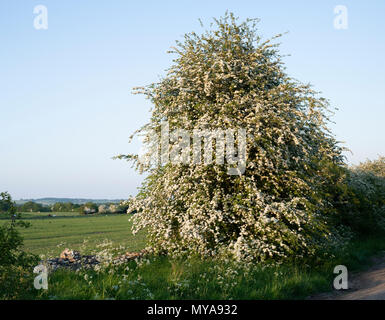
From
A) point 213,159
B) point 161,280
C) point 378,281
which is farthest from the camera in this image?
point 213,159

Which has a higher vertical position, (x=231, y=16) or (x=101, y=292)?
(x=231, y=16)

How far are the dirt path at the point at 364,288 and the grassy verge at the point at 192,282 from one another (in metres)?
0.50

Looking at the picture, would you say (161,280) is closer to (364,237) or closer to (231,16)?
(231,16)

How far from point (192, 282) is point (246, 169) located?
5.63m

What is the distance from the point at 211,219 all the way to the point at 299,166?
4690mm

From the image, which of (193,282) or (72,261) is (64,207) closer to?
(72,261)

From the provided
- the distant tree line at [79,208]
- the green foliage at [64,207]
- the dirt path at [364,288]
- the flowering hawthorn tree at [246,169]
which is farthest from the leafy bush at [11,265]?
the green foliage at [64,207]

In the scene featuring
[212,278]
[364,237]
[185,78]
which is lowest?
[364,237]

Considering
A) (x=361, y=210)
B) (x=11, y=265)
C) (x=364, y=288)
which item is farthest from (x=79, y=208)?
(x=364, y=288)

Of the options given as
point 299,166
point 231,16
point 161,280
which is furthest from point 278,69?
point 161,280

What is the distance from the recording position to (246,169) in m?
13.7

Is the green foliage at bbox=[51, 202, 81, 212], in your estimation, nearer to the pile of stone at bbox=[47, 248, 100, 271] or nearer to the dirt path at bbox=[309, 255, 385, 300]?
the pile of stone at bbox=[47, 248, 100, 271]

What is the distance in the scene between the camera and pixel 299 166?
47.1 feet
